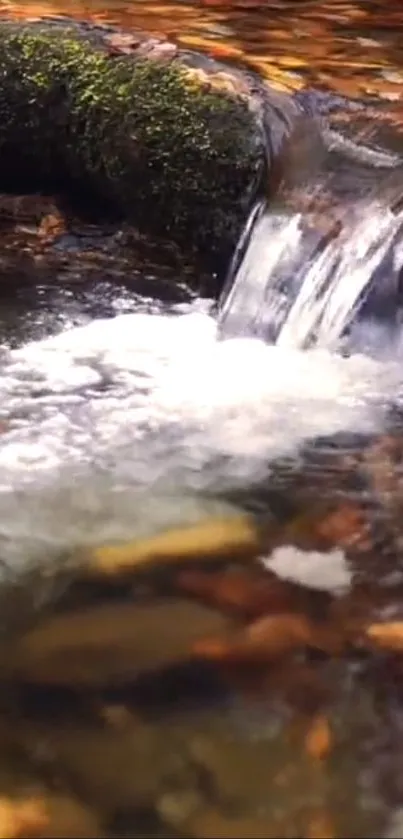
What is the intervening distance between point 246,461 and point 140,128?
69.9 inches

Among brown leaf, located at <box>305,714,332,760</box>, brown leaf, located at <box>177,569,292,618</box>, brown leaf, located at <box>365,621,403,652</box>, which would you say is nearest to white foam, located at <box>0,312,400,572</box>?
brown leaf, located at <box>177,569,292,618</box>

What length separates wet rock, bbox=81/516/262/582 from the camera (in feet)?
8.14

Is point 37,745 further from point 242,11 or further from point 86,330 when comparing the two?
point 242,11

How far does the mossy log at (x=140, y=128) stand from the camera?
158 inches

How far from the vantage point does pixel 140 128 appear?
4.30m

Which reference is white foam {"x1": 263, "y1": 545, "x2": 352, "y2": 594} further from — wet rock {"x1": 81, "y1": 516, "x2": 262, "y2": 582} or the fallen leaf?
the fallen leaf

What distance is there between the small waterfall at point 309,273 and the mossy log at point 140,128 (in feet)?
0.69

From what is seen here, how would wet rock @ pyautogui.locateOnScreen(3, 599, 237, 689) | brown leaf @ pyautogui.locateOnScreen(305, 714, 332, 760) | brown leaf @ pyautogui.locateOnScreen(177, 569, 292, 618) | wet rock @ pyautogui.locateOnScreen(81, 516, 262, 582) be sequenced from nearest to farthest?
brown leaf @ pyautogui.locateOnScreen(305, 714, 332, 760) → wet rock @ pyautogui.locateOnScreen(3, 599, 237, 689) → brown leaf @ pyautogui.locateOnScreen(177, 569, 292, 618) → wet rock @ pyautogui.locateOnScreen(81, 516, 262, 582)

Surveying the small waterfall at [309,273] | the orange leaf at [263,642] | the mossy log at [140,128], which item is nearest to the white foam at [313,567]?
the orange leaf at [263,642]

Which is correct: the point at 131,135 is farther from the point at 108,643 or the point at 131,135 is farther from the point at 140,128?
the point at 108,643

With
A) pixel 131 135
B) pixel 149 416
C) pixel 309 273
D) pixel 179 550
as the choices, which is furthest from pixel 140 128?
pixel 179 550

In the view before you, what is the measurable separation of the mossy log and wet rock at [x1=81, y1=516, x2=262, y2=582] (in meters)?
1.64

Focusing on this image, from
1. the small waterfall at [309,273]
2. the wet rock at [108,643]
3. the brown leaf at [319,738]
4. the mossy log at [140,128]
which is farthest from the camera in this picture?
the mossy log at [140,128]

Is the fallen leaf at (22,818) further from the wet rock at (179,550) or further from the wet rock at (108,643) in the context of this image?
the wet rock at (179,550)
